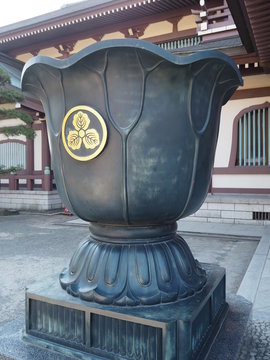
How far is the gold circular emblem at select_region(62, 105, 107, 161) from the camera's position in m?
1.26

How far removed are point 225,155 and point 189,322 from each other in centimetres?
667

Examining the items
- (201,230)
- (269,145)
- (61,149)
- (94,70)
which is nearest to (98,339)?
(61,149)

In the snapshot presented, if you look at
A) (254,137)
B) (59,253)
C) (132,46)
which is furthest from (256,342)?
(254,137)

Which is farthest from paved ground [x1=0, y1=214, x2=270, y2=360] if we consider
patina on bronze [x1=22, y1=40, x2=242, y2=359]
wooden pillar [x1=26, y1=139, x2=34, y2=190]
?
wooden pillar [x1=26, y1=139, x2=34, y2=190]

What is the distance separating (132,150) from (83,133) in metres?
0.22

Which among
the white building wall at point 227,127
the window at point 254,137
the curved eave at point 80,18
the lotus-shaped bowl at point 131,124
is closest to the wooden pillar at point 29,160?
the curved eave at point 80,18

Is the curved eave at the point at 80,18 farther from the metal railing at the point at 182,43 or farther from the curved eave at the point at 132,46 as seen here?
the curved eave at the point at 132,46

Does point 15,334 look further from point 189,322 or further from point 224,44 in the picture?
point 224,44

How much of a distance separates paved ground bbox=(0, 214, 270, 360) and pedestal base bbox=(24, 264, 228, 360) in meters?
0.16

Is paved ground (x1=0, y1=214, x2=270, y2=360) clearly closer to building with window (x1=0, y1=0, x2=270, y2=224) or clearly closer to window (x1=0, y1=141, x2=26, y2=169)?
building with window (x1=0, y1=0, x2=270, y2=224)

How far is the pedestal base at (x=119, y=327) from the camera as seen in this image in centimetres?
116

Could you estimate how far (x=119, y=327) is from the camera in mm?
1231

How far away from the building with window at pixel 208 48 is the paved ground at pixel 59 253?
1.09 meters

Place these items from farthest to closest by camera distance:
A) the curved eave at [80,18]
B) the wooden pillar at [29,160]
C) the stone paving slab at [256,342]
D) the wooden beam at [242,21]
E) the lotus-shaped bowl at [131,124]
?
the wooden pillar at [29,160] < the curved eave at [80,18] < the wooden beam at [242,21] < the stone paving slab at [256,342] < the lotus-shaped bowl at [131,124]
